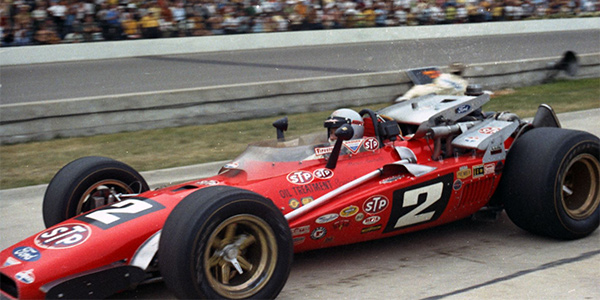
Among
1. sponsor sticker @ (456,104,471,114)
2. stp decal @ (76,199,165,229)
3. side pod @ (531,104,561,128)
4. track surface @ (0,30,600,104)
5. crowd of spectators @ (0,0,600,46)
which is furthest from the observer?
crowd of spectators @ (0,0,600,46)

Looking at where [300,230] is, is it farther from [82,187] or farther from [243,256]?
[82,187]

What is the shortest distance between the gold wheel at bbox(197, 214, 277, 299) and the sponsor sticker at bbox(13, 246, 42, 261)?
3.26 feet

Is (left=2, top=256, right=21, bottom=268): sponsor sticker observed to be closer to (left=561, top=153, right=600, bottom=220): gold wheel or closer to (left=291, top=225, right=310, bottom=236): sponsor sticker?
(left=291, top=225, right=310, bottom=236): sponsor sticker

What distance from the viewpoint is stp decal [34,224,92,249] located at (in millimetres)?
4020

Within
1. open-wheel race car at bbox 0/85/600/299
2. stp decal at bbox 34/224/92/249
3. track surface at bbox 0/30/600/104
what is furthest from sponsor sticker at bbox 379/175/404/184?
track surface at bbox 0/30/600/104

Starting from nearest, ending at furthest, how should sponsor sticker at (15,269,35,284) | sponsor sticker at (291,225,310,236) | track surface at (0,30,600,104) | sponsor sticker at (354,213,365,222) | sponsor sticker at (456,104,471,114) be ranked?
sponsor sticker at (15,269,35,284)
sponsor sticker at (291,225,310,236)
sponsor sticker at (354,213,365,222)
sponsor sticker at (456,104,471,114)
track surface at (0,30,600,104)

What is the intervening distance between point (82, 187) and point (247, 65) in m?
12.7

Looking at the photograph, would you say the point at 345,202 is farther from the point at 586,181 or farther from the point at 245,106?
the point at 245,106

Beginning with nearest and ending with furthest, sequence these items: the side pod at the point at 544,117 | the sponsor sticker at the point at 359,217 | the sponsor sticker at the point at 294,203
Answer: the sponsor sticker at the point at 294,203
the sponsor sticker at the point at 359,217
the side pod at the point at 544,117

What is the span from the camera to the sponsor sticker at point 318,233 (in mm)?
4566

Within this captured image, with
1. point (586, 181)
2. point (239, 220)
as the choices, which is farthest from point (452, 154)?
point (239, 220)

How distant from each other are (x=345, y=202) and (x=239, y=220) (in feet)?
3.18

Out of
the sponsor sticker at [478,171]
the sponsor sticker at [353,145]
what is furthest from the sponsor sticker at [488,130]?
the sponsor sticker at [353,145]

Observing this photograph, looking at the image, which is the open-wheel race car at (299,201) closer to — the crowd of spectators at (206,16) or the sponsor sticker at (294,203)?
the sponsor sticker at (294,203)
